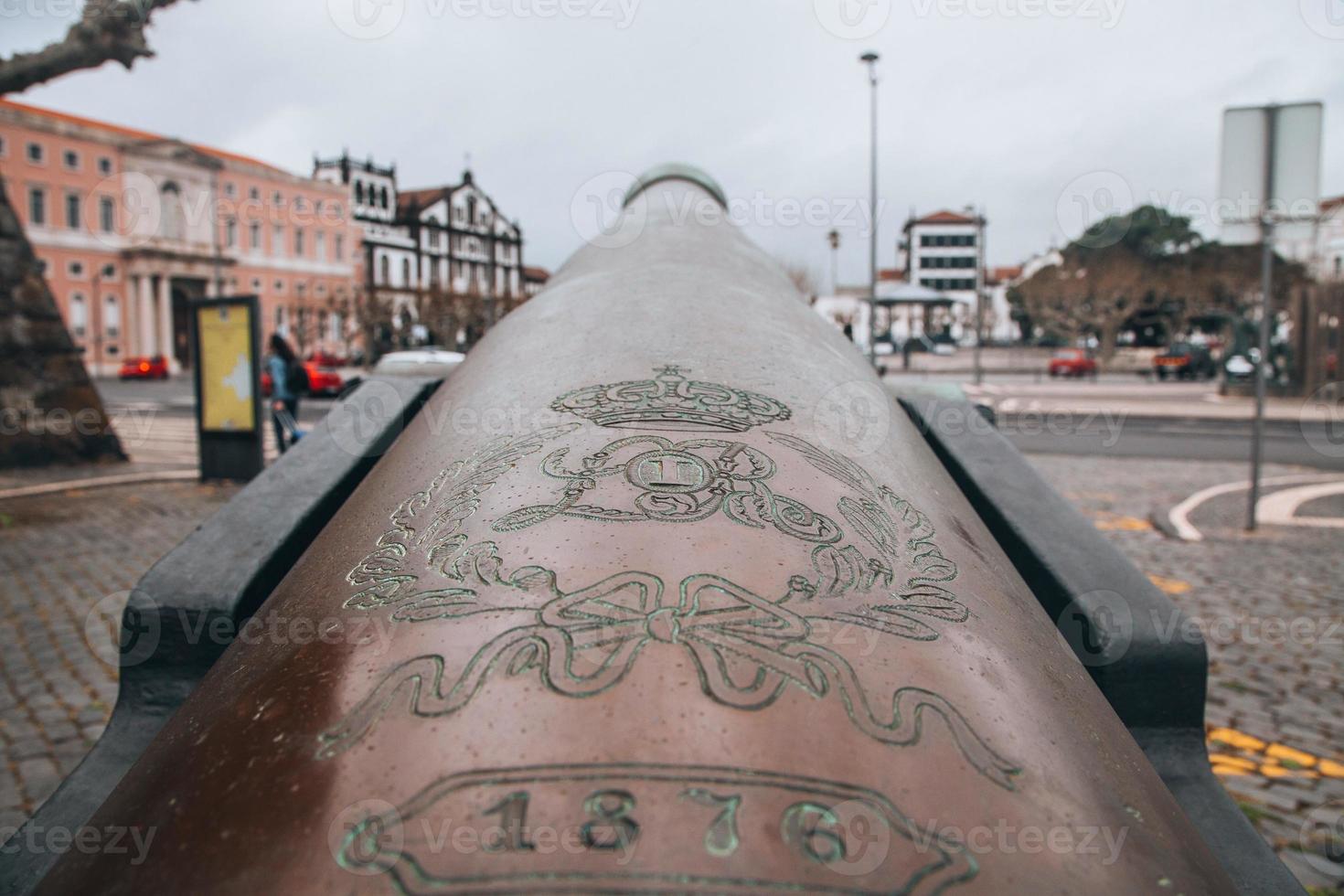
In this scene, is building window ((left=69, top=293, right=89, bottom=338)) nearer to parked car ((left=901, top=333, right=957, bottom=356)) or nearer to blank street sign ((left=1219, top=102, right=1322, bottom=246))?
parked car ((left=901, top=333, right=957, bottom=356))

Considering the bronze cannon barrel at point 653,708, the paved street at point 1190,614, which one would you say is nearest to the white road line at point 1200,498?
the paved street at point 1190,614

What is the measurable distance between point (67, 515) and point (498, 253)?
70.3 ft

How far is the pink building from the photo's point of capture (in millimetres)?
47656

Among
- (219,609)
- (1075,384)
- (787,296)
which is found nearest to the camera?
(219,609)

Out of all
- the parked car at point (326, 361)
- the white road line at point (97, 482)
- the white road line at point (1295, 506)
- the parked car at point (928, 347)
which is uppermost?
the parked car at point (928, 347)

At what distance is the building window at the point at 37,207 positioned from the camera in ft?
155

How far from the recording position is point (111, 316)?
5016 cm

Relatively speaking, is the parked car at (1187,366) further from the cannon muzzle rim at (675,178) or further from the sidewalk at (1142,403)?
the cannon muzzle rim at (675,178)

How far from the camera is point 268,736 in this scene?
3.23ft

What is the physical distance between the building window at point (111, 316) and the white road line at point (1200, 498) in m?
52.9

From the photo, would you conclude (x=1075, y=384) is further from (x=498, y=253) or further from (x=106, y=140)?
(x=106, y=140)

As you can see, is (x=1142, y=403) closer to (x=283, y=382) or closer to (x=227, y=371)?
(x=283, y=382)

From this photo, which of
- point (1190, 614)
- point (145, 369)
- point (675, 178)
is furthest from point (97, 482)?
point (145, 369)

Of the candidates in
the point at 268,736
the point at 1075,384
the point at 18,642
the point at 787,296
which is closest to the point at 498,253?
the point at 1075,384
